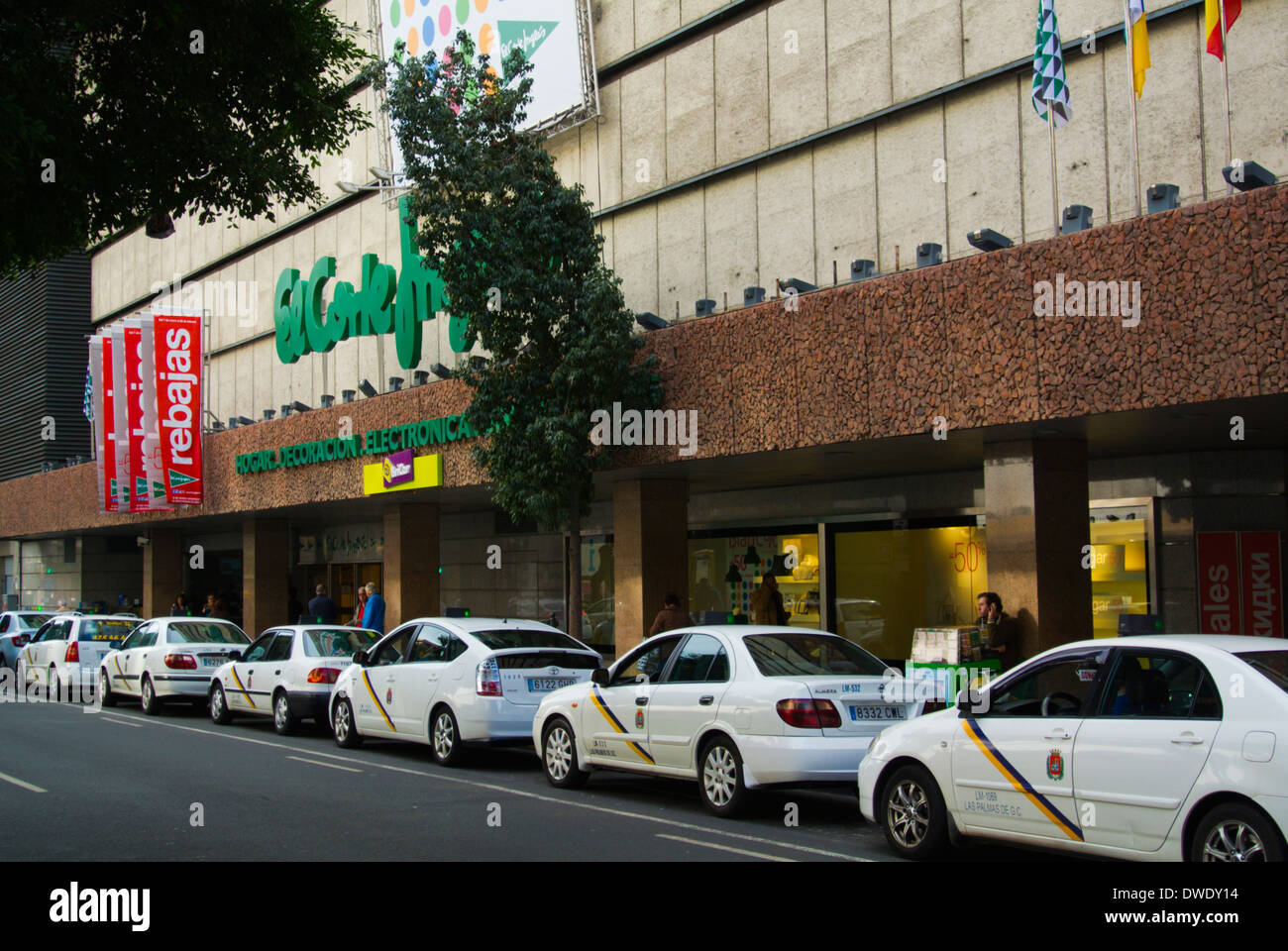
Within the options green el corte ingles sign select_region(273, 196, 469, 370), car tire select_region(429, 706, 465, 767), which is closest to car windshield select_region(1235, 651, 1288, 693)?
car tire select_region(429, 706, 465, 767)

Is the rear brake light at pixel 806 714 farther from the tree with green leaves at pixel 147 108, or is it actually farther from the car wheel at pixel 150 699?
the car wheel at pixel 150 699

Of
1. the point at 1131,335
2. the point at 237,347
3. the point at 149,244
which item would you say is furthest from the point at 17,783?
the point at 149,244

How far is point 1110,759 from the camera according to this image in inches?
272

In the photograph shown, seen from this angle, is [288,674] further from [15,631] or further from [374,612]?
[15,631]

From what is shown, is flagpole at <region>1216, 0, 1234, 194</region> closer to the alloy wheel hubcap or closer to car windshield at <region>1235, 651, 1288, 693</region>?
car windshield at <region>1235, 651, 1288, 693</region>

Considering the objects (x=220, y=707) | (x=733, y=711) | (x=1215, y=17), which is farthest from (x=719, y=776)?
(x=220, y=707)

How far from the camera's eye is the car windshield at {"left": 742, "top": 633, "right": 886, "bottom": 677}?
390 inches

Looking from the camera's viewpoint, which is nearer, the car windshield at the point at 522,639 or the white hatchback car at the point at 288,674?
the car windshield at the point at 522,639

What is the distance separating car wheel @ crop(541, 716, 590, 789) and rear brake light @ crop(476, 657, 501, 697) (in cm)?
96

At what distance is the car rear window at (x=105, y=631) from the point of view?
22.7 meters

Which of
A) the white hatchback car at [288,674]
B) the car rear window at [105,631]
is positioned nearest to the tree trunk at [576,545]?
the white hatchback car at [288,674]

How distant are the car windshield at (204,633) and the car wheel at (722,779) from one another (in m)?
12.0

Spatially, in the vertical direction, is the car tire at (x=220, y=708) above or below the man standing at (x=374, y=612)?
below

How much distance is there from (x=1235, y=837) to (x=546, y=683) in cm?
783
